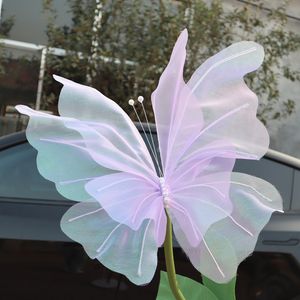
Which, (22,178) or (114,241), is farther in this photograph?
(22,178)

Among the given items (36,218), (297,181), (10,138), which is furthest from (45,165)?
(297,181)

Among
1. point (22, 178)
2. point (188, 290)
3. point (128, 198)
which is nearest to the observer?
point (128, 198)

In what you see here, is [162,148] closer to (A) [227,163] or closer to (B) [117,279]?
(A) [227,163]

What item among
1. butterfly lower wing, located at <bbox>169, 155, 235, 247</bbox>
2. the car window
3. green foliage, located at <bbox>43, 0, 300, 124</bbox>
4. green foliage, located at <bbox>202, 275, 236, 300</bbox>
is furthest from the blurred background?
butterfly lower wing, located at <bbox>169, 155, 235, 247</bbox>

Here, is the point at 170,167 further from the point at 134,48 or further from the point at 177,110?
the point at 134,48

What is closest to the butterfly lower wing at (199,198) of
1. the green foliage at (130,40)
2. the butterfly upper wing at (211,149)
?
the butterfly upper wing at (211,149)

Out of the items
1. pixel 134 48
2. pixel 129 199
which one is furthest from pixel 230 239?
pixel 134 48

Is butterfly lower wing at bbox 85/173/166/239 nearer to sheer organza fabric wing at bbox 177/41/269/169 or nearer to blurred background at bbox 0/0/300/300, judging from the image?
sheer organza fabric wing at bbox 177/41/269/169
